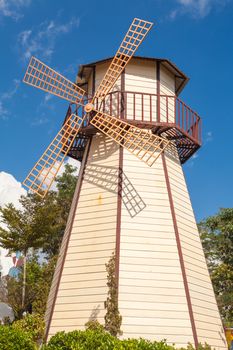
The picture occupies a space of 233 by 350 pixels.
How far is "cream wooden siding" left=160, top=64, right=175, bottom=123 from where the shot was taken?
16.2m

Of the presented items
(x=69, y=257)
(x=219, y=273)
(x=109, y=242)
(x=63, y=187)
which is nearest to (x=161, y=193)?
(x=109, y=242)

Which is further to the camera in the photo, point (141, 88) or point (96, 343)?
point (141, 88)

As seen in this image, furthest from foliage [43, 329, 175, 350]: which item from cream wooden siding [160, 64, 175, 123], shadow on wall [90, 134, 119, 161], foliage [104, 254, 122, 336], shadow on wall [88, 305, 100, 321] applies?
cream wooden siding [160, 64, 175, 123]

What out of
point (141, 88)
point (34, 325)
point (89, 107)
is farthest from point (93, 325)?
point (141, 88)

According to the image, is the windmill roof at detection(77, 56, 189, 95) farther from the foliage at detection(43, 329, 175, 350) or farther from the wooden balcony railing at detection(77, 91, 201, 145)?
the foliage at detection(43, 329, 175, 350)

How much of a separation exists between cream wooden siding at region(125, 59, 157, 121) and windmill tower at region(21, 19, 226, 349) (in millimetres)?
35

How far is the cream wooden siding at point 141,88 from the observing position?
623 inches

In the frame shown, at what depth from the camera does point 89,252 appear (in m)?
14.0

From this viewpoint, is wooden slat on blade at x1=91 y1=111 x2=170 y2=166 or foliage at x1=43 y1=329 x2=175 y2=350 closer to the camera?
foliage at x1=43 y1=329 x2=175 y2=350

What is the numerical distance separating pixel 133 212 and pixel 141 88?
15.2 ft

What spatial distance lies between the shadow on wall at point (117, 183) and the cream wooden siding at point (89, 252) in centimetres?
A: 4

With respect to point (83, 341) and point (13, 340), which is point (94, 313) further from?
point (83, 341)

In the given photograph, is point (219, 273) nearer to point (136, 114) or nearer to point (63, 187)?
point (136, 114)

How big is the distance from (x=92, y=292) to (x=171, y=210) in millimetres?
3510
